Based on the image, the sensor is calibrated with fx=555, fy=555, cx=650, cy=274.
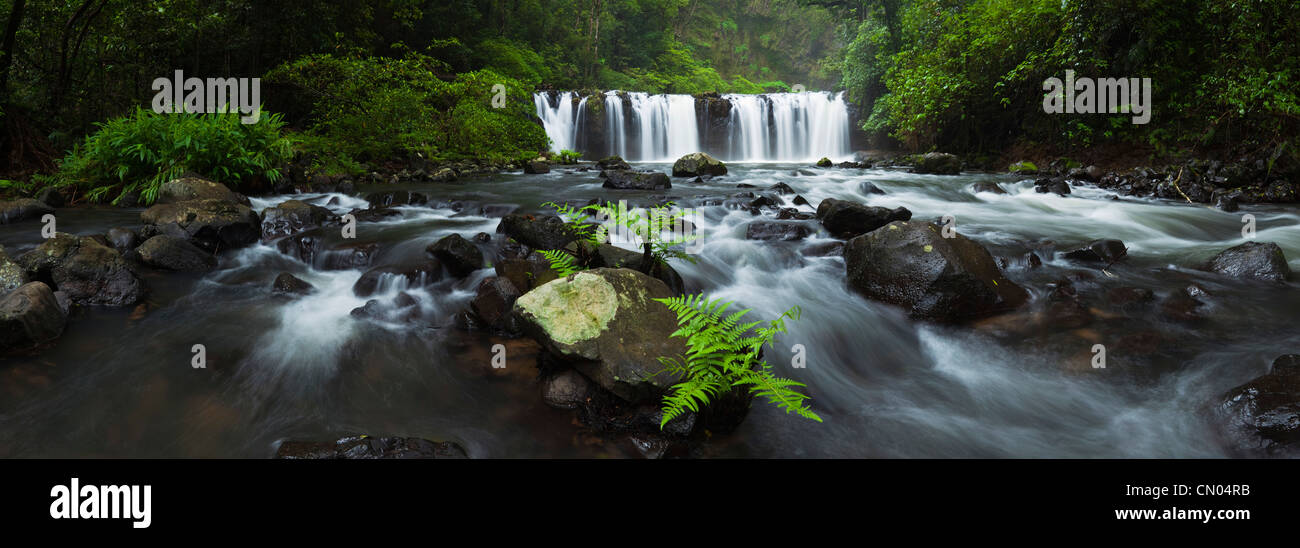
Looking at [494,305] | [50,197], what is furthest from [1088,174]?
[50,197]

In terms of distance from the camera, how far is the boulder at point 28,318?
3.55 metres

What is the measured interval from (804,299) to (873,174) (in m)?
11.5

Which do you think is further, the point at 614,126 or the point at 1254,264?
the point at 614,126

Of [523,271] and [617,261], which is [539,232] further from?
[617,261]

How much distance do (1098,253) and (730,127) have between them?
20.9 meters

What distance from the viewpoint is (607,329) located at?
10.4ft

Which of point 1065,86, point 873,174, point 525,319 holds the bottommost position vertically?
point 525,319

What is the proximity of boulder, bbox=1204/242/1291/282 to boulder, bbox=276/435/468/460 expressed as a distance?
743 cm

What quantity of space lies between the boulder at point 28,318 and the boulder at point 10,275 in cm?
26

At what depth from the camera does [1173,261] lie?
21.2ft

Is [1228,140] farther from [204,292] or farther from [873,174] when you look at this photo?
[204,292]

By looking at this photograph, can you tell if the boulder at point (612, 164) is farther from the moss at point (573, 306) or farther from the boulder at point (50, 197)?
the moss at point (573, 306)
